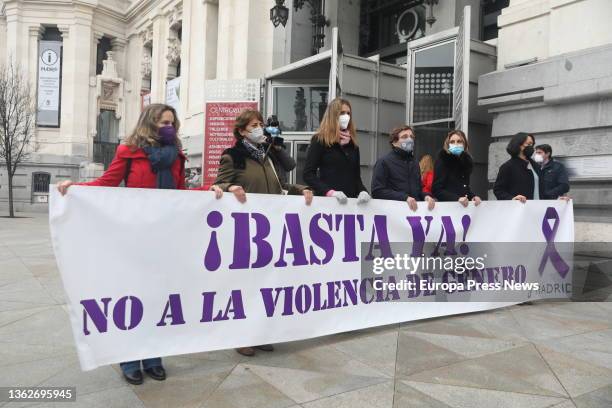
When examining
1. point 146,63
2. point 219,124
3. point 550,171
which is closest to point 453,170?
point 550,171

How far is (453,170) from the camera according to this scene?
5180mm

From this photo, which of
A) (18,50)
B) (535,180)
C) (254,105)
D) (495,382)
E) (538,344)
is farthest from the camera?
(18,50)

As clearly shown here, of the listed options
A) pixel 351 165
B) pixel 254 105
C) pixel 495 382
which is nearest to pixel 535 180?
pixel 351 165

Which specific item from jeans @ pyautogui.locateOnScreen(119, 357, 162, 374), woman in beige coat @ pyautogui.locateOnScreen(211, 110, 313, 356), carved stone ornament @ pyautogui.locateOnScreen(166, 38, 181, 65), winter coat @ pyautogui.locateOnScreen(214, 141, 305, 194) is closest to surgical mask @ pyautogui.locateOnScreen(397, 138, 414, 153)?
woman in beige coat @ pyautogui.locateOnScreen(211, 110, 313, 356)

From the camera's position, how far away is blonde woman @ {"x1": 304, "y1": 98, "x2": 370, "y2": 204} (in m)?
4.31

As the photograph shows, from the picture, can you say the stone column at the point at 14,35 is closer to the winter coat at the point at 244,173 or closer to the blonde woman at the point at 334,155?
the blonde woman at the point at 334,155

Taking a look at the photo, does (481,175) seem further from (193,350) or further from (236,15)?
(236,15)

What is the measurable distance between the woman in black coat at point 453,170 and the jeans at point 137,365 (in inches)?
126

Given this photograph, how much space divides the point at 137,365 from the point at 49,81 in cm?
2846

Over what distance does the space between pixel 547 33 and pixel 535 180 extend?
291 cm

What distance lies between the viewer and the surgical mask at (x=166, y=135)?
3314 millimetres

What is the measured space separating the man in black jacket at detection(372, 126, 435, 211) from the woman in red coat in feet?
6.70

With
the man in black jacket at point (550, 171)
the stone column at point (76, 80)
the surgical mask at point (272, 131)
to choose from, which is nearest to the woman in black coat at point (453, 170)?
the man in black jacket at point (550, 171)

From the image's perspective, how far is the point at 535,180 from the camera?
5.68 meters
